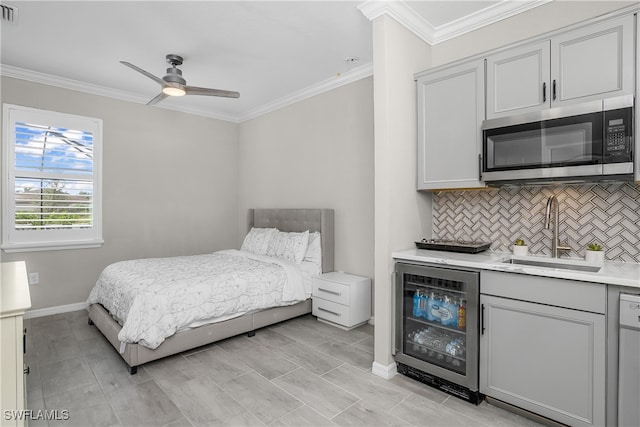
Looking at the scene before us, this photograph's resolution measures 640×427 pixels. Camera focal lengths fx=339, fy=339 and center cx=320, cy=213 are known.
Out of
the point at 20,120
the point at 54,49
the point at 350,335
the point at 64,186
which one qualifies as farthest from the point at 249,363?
the point at 20,120

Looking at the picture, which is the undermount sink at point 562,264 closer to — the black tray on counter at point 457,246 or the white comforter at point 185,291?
the black tray on counter at point 457,246

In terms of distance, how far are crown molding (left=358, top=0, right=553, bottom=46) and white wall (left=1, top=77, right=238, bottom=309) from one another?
360 centimetres

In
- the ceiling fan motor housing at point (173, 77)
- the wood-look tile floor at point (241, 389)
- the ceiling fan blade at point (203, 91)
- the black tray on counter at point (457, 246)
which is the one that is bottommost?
the wood-look tile floor at point (241, 389)

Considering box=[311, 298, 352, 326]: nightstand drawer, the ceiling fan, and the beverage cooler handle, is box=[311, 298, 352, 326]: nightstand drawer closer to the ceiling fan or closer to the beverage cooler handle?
the beverage cooler handle

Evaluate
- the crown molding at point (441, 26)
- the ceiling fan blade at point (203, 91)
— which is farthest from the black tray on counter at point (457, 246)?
the ceiling fan blade at point (203, 91)

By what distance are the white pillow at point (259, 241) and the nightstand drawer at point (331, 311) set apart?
105 cm

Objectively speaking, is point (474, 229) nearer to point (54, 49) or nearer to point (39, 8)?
point (39, 8)

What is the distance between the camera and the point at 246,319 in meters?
3.33

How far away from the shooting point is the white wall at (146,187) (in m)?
4.12

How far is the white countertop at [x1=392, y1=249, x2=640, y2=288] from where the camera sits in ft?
5.74

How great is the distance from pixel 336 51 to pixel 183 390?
3293 mm

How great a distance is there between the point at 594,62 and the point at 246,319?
3338 mm

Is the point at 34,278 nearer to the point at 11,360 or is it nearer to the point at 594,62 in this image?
the point at 11,360

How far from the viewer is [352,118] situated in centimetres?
402
